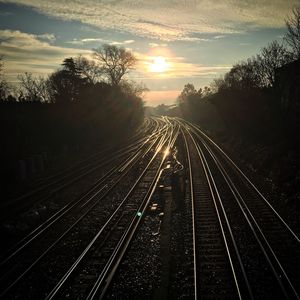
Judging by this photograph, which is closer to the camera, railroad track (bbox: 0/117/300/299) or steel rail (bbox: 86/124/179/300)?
steel rail (bbox: 86/124/179/300)

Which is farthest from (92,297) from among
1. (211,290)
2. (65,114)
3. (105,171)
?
(65,114)

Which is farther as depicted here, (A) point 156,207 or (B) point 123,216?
(A) point 156,207

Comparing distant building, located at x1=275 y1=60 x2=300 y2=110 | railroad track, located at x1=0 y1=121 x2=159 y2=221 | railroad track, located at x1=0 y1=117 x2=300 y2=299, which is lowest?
railroad track, located at x1=0 y1=117 x2=300 y2=299

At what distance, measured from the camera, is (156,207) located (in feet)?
52.7

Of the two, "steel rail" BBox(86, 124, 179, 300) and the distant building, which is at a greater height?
the distant building

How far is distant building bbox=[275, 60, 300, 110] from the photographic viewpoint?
108 ft

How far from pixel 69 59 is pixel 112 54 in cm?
1972

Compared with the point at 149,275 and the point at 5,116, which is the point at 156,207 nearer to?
the point at 149,275

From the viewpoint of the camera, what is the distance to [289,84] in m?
39.0

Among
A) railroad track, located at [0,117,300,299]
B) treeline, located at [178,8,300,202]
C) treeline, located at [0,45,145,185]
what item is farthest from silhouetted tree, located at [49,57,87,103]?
railroad track, located at [0,117,300,299]

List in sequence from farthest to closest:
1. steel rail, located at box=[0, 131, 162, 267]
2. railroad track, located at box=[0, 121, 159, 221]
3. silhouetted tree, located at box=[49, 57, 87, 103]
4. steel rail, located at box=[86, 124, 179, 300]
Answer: silhouetted tree, located at box=[49, 57, 87, 103] → railroad track, located at box=[0, 121, 159, 221] → steel rail, located at box=[0, 131, 162, 267] → steel rail, located at box=[86, 124, 179, 300]

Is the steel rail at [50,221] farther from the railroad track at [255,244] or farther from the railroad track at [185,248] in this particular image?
the railroad track at [255,244]

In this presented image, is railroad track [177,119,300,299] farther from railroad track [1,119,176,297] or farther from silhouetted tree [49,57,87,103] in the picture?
silhouetted tree [49,57,87,103]

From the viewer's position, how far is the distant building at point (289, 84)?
32.9 metres
